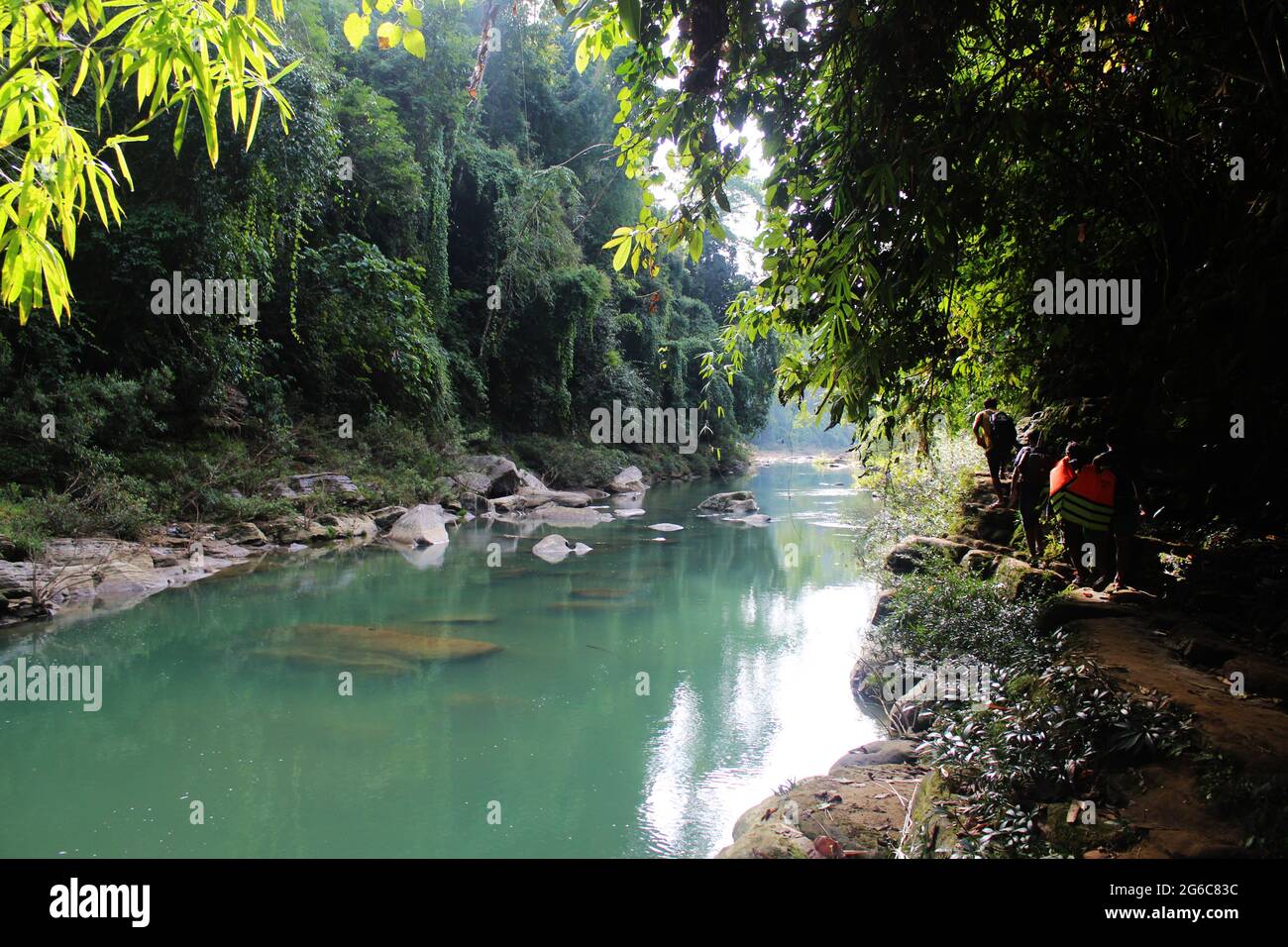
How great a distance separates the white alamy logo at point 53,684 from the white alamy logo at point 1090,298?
8.34m

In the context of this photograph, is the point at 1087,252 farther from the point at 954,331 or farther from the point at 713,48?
the point at 713,48

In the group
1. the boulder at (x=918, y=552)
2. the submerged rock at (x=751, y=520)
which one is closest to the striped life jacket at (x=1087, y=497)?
the boulder at (x=918, y=552)

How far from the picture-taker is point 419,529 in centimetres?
1438

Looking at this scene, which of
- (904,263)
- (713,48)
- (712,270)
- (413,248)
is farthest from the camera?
(712,270)

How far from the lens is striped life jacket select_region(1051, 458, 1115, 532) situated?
571cm

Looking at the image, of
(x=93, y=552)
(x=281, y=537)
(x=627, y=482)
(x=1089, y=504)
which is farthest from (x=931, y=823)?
(x=627, y=482)

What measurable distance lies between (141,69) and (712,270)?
39857 millimetres

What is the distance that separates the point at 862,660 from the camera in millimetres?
7246

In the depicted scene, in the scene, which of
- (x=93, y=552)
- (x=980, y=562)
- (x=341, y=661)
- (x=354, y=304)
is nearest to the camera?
(x=980, y=562)

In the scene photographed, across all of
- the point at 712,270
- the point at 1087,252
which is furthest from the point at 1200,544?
the point at 712,270

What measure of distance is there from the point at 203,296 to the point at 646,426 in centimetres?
2083

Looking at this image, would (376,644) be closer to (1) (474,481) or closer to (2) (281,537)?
(2) (281,537)

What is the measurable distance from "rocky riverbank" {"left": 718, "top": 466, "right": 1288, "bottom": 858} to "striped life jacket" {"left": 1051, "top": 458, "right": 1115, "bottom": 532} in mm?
555
